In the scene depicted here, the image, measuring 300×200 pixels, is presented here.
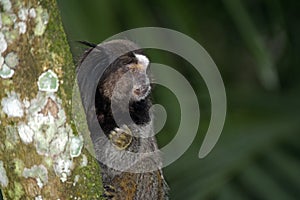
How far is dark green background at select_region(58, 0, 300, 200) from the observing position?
2521 mm

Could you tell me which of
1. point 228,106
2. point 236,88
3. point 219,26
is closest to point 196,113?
point 228,106

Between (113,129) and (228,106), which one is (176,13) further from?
(113,129)

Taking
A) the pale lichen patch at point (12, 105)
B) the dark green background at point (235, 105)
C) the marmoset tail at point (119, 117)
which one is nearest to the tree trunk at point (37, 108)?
the pale lichen patch at point (12, 105)

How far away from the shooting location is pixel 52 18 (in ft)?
4.57

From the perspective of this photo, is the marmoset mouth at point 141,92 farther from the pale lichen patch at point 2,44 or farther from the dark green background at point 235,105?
the dark green background at point 235,105

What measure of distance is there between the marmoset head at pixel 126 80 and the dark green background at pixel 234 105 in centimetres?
59

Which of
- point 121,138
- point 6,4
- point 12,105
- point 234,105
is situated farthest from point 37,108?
point 234,105

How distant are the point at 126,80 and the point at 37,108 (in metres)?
0.36

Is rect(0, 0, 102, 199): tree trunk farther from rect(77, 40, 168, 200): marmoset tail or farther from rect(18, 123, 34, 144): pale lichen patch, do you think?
rect(77, 40, 168, 200): marmoset tail

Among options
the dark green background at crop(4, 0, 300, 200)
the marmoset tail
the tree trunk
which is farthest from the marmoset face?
the dark green background at crop(4, 0, 300, 200)

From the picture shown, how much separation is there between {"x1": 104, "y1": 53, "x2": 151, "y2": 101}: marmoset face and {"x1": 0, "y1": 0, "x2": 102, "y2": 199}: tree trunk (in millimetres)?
299

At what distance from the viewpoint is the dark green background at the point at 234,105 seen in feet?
8.27

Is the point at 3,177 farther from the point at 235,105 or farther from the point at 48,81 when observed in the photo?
the point at 235,105

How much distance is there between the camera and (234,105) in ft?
9.76
